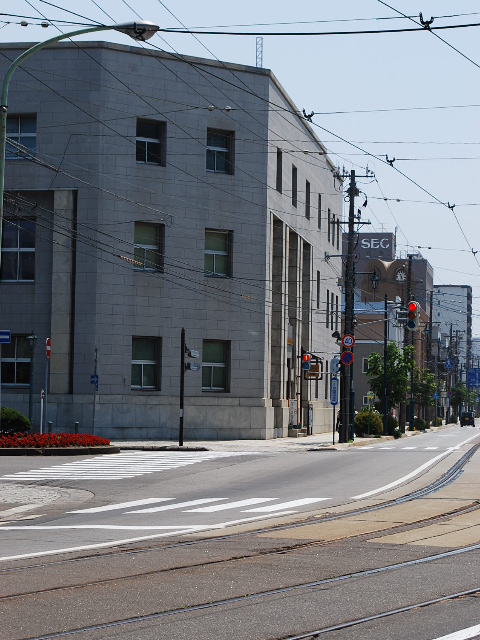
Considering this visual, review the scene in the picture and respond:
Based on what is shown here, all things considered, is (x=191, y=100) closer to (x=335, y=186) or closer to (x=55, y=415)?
(x=55, y=415)

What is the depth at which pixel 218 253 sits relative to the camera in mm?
49750

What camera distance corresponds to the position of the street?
8602 mm

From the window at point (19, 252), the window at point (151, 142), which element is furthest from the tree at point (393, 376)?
the window at point (19, 252)

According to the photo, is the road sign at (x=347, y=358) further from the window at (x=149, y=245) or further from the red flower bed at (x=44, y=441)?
the red flower bed at (x=44, y=441)

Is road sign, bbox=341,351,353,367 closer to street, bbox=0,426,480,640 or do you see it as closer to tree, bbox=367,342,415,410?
street, bbox=0,426,480,640

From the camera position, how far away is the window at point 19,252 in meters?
47.4

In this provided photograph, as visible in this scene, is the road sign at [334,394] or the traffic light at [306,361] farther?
the traffic light at [306,361]

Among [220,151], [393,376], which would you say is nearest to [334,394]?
[220,151]

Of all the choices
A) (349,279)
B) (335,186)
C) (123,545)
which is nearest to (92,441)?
(349,279)

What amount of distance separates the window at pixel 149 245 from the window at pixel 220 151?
417 centimetres

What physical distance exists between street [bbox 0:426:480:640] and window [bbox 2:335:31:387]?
20682 millimetres

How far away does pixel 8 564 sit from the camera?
1210cm

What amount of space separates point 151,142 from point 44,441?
61.9 ft

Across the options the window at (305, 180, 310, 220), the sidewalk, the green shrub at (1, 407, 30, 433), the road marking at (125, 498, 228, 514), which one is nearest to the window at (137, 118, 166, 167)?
the sidewalk
